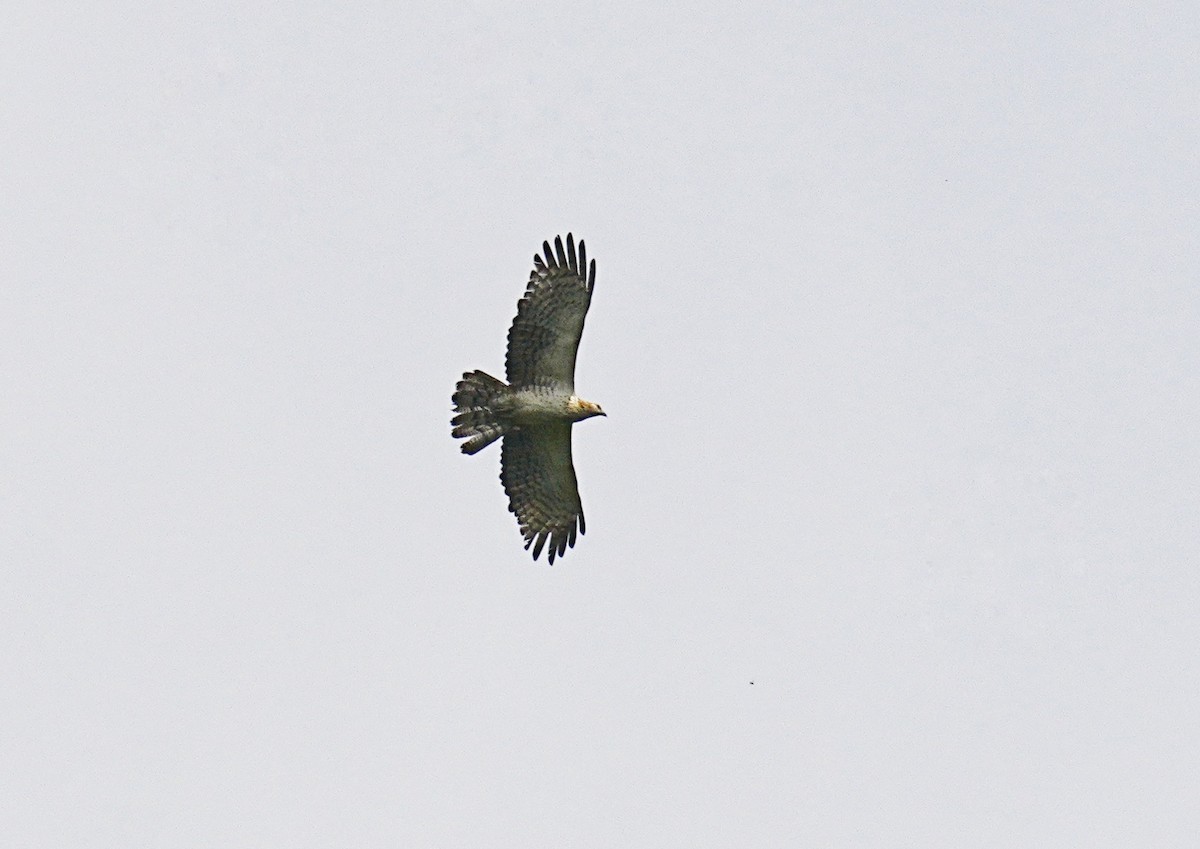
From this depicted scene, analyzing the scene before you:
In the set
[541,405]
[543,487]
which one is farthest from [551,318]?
[543,487]

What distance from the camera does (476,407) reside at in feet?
99.8

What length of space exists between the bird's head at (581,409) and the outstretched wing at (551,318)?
48 centimetres

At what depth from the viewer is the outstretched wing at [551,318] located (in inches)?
1165

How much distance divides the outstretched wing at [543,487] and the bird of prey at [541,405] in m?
0.01

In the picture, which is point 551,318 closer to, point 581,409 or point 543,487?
point 581,409

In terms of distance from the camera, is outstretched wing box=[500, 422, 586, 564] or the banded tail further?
outstretched wing box=[500, 422, 586, 564]

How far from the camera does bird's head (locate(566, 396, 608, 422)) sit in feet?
100

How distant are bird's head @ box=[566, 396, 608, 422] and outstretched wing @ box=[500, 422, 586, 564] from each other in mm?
651

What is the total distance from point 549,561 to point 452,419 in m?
3.11

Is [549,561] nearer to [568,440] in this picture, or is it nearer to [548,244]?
[568,440]

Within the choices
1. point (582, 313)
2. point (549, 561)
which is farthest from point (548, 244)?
point (549, 561)

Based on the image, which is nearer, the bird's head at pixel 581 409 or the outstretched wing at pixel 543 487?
the bird's head at pixel 581 409

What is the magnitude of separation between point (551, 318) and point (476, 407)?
67.9 inches

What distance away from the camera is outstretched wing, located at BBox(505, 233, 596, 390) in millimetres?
29594
